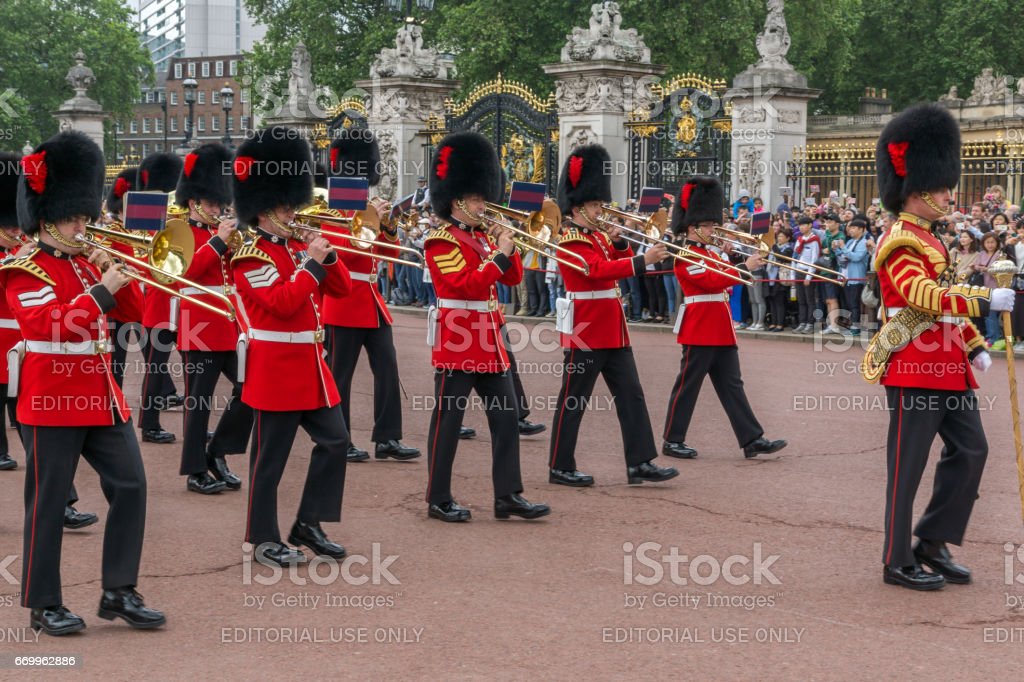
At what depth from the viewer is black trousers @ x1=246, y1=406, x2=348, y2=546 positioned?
6.12 meters

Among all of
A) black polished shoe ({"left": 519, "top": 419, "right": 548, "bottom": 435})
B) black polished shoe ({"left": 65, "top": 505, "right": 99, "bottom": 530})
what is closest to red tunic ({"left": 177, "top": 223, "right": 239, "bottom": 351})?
black polished shoe ({"left": 65, "top": 505, "right": 99, "bottom": 530})

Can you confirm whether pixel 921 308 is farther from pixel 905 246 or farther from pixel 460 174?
pixel 460 174

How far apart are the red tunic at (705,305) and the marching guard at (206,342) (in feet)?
8.80

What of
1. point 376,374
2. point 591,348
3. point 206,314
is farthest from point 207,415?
point 591,348

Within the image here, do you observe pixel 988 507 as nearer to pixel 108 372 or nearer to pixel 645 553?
pixel 645 553

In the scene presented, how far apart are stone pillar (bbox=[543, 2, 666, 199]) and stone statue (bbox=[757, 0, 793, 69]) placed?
195cm

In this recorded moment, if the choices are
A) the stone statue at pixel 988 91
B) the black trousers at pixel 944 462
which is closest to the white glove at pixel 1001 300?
the black trousers at pixel 944 462

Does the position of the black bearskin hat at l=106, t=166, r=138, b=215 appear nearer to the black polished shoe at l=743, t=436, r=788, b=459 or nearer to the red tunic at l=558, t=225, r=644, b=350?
the red tunic at l=558, t=225, r=644, b=350

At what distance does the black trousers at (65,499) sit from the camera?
5164 mm

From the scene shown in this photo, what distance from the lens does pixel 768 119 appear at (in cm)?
1834

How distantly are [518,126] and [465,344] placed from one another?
49.5 ft

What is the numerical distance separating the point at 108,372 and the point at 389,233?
4.43m

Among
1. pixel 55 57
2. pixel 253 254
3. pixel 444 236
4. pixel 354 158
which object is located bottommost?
pixel 253 254

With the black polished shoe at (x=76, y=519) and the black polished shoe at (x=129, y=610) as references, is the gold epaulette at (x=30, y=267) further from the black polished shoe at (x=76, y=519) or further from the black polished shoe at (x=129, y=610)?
the black polished shoe at (x=76, y=519)
